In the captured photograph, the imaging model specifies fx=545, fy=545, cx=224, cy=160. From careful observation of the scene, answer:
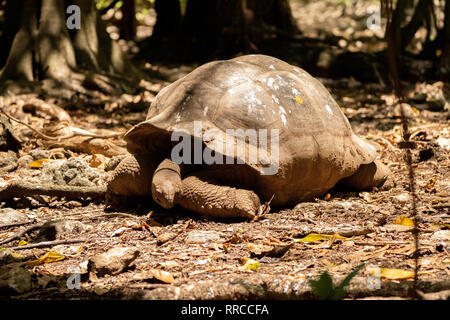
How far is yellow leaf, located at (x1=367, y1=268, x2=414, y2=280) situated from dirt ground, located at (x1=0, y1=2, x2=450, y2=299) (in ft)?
0.04

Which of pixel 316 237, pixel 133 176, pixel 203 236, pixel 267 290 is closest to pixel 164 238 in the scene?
pixel 203 236

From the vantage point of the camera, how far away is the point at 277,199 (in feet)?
13.0

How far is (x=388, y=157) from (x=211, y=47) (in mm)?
6547

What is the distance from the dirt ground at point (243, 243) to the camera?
2.33 m

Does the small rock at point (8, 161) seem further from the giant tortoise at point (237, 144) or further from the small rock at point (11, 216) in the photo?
the giant tortoise at point (237, 144)

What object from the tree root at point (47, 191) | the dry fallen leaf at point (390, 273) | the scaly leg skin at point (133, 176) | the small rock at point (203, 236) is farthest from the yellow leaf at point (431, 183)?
the tree root at point (47, 191)

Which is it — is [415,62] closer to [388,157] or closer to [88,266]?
[388,157]

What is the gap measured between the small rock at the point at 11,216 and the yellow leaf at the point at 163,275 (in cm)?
169

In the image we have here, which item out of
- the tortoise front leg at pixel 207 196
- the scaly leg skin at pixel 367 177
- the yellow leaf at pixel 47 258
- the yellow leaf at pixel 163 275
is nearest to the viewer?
the yellow leaf at pixel 163 275

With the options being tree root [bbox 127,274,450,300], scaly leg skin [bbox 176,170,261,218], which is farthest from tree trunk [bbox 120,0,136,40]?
tree root [bbox 127,274,450,300]

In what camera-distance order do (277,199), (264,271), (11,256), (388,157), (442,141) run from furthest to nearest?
(442,141) < (388,157) < (277,199) < (11,256) < (264,271)

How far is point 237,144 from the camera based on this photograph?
3.65 metres

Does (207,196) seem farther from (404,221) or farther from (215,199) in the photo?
(404,221)

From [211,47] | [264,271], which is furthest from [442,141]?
[211,47]
